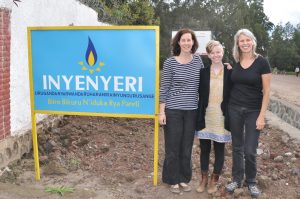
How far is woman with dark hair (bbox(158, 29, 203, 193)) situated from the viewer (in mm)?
4168

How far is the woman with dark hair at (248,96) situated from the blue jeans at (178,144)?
0.47m

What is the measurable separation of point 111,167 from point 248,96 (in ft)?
7.50

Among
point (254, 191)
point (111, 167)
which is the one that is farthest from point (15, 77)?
point (254, 191)

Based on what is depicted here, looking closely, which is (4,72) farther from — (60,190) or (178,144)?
(178,144)

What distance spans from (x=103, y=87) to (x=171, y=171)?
1248mm

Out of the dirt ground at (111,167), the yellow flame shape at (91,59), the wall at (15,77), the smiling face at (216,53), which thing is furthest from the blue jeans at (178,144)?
the wall at (15,77)

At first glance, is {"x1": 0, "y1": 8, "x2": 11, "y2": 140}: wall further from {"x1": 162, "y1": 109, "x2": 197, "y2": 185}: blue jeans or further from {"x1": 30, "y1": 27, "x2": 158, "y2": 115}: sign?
{"x1": 162, "y1": 109, "x2": 197, "y2": 185}: blue jeans

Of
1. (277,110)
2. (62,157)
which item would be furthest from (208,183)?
(277,110)

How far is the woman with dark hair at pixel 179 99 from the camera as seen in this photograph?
4.17 m

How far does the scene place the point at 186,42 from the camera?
4152 millimetres

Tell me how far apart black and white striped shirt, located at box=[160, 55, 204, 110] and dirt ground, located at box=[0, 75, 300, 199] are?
107cm

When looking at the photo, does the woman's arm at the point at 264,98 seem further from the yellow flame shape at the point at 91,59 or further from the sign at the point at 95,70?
the yellow flame shape at the point at 91,59

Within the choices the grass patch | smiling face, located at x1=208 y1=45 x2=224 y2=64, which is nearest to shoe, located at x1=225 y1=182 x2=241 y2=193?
smiling face, located at x1=208 y1=45 x2=224 y2=64

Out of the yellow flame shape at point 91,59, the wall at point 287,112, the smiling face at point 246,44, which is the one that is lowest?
the wall at point 287,112
